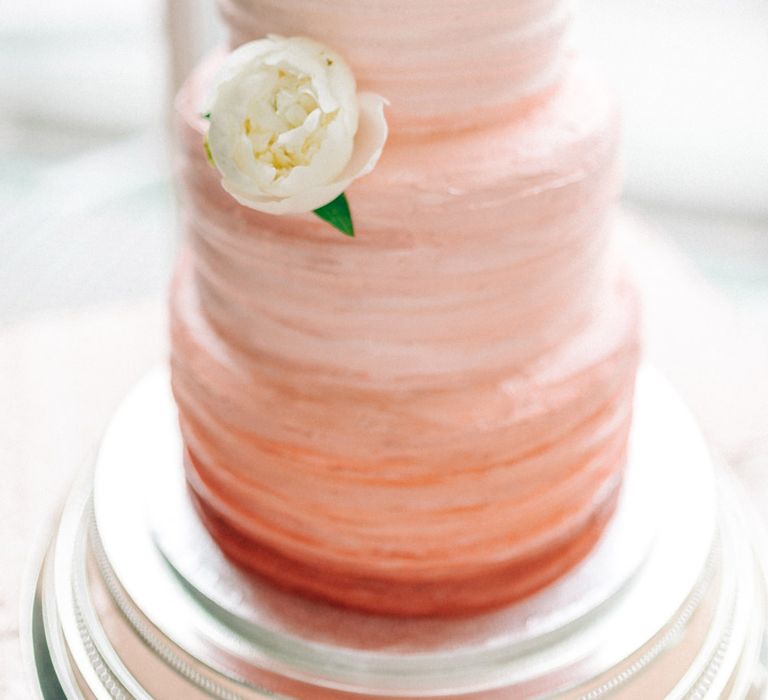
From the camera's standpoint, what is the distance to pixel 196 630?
108 centimetres

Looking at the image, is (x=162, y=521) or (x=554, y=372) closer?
(x=554, y=372)

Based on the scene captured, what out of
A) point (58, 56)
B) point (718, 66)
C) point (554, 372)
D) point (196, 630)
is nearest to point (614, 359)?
point (554, 372)

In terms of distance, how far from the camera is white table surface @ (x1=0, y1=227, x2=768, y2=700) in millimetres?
1621

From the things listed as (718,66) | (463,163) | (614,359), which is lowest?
(718,66)

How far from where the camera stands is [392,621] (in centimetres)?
108

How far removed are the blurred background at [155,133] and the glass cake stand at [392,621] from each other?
1212 millimetres

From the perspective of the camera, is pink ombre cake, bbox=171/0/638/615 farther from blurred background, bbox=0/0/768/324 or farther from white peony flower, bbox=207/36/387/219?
blurred background, bbox=0/0/768/324

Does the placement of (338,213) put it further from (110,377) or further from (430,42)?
(110,377)

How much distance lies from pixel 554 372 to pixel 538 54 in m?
0.29

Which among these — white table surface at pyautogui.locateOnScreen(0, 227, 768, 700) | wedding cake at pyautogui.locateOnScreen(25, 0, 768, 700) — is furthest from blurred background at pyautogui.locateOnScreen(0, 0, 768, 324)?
wedding cake at pyautogui.locateOnScreen(25, 0, 768, 700)

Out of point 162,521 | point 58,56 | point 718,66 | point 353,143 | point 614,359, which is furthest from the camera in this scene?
point 58,56

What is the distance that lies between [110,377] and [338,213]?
1115 mm

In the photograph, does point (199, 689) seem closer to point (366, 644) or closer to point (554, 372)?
point (366, 644)

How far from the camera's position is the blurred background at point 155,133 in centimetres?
261
